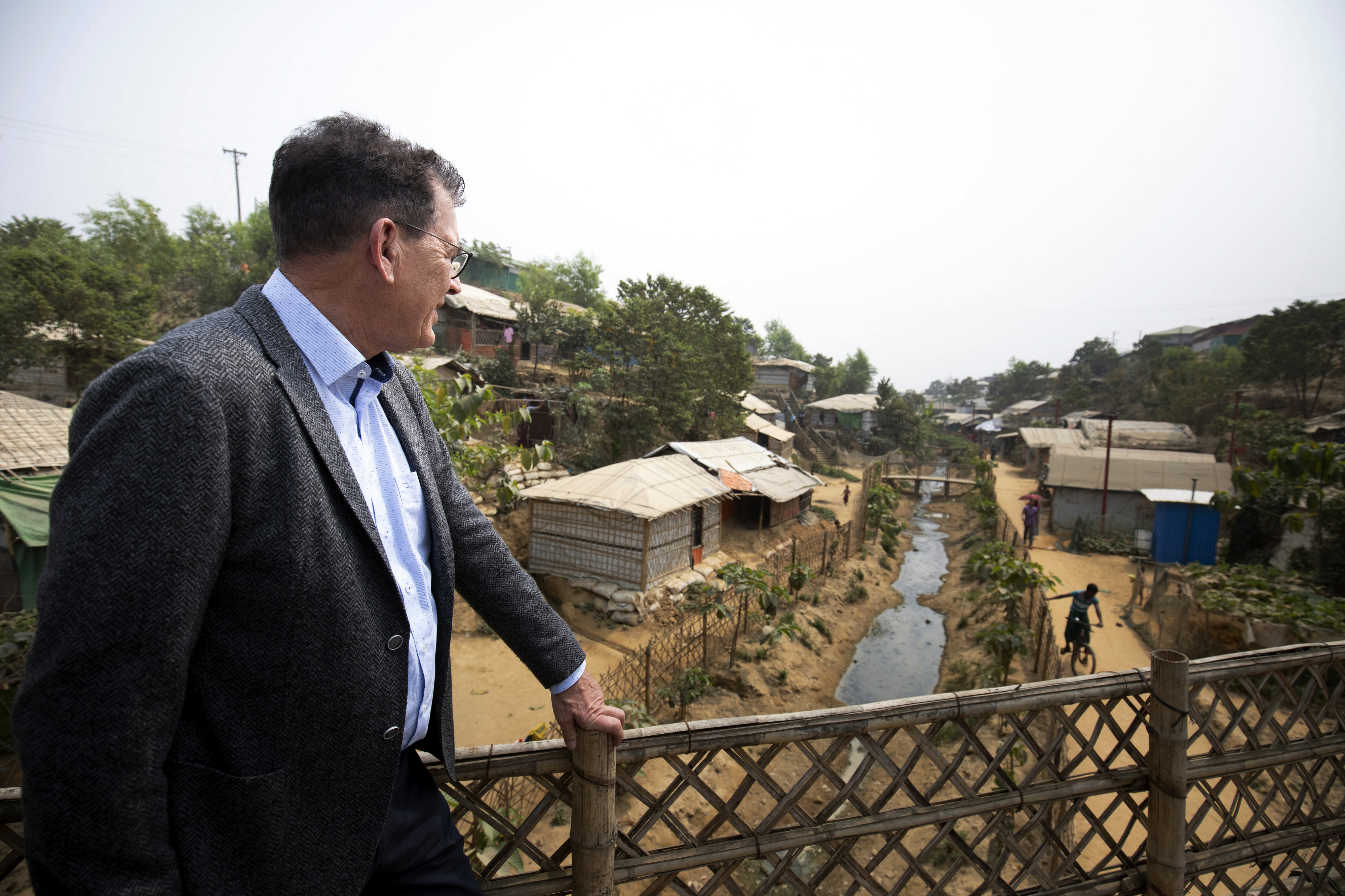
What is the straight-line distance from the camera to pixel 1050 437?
23453 mm

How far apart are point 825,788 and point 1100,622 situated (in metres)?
5.25

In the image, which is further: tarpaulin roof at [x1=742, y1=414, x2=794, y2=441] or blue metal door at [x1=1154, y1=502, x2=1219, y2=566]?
tarpaulin roof at [x1=742, y1=414, x2=794, y2=441]

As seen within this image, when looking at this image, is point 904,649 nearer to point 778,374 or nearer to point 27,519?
point 27,519

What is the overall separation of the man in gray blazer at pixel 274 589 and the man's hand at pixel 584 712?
0.34 m

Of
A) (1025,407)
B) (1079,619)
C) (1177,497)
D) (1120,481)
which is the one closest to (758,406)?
(1120,481)

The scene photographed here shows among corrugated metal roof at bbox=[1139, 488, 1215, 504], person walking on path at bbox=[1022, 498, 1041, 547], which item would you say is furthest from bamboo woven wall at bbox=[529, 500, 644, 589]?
corrugated metal roof at bbox=[1139, 488, 1215, 504]

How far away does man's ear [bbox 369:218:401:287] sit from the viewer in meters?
1.29

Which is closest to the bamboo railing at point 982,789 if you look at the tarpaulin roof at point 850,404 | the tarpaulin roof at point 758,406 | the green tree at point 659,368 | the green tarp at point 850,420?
the green tree at point 659,368

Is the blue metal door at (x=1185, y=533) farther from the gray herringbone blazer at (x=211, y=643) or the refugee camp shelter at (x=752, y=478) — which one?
the gray herringbone blazer at (x=211, y=643)

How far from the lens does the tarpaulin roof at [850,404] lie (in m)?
35.6

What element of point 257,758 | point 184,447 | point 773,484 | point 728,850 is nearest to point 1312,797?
point 728,850

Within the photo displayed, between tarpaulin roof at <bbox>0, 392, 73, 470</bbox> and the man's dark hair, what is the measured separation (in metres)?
8.28

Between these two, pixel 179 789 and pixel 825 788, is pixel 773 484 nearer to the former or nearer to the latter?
pixel 825 788

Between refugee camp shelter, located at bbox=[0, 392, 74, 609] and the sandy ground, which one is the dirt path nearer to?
the sandy ground
